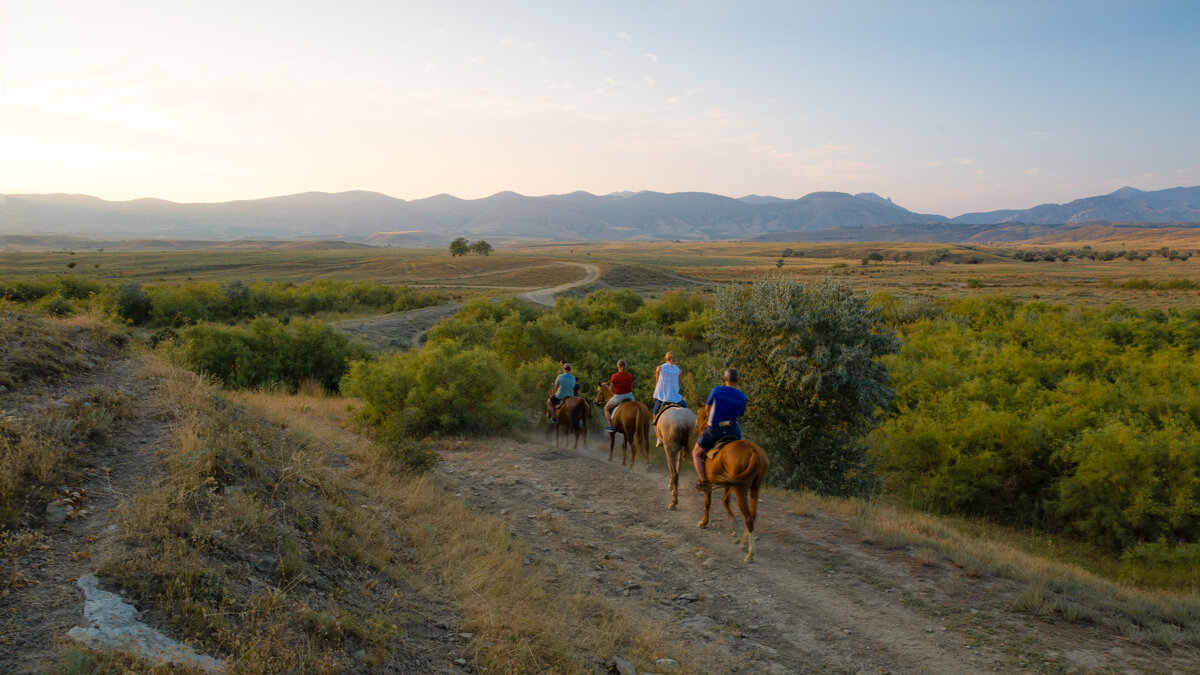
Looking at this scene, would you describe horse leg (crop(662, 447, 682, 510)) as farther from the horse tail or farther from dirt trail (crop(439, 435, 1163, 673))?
the horse tail

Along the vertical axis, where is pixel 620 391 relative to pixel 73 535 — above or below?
below

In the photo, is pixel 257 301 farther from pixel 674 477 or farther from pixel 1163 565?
pixel 1163 565

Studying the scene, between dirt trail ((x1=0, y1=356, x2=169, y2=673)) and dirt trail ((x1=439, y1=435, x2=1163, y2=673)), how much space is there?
5029 mm

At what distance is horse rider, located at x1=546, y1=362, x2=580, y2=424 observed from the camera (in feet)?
56.0

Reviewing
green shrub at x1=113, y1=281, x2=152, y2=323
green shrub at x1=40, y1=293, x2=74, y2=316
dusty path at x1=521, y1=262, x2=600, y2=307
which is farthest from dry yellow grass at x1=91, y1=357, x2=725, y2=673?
dusty path at x1=521, y1=262, x2=600, y2=307

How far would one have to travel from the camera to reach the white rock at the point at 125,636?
4.35m

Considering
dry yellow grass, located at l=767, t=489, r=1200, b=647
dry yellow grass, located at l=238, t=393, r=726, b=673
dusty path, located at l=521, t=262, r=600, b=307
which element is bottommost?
dry yellow grass, located at l=767, t=489, r=1200, b=647

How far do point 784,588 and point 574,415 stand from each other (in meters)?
9.15

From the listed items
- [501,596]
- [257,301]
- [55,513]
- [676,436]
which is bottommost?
[501,596]

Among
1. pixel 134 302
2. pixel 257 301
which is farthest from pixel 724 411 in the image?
pixel 257 301

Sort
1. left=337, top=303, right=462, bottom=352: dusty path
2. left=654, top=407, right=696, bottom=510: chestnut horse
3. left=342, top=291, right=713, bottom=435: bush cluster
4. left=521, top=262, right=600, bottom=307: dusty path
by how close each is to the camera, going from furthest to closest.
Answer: left=521, top=262, right=600, bottom=307: dusty path → left=337, top=303, right=462, bottom=352: dusty path → left=342, top=291, right=713, bottom=435: bush cluster → left=654, top=407, right=696, bottom=510: chestnut horse

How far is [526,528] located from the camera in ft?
33.7

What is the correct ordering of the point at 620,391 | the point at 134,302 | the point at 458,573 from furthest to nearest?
the point at 134,302
the point at 620,391
the point at 458,573

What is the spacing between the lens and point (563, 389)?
56.3 ft
